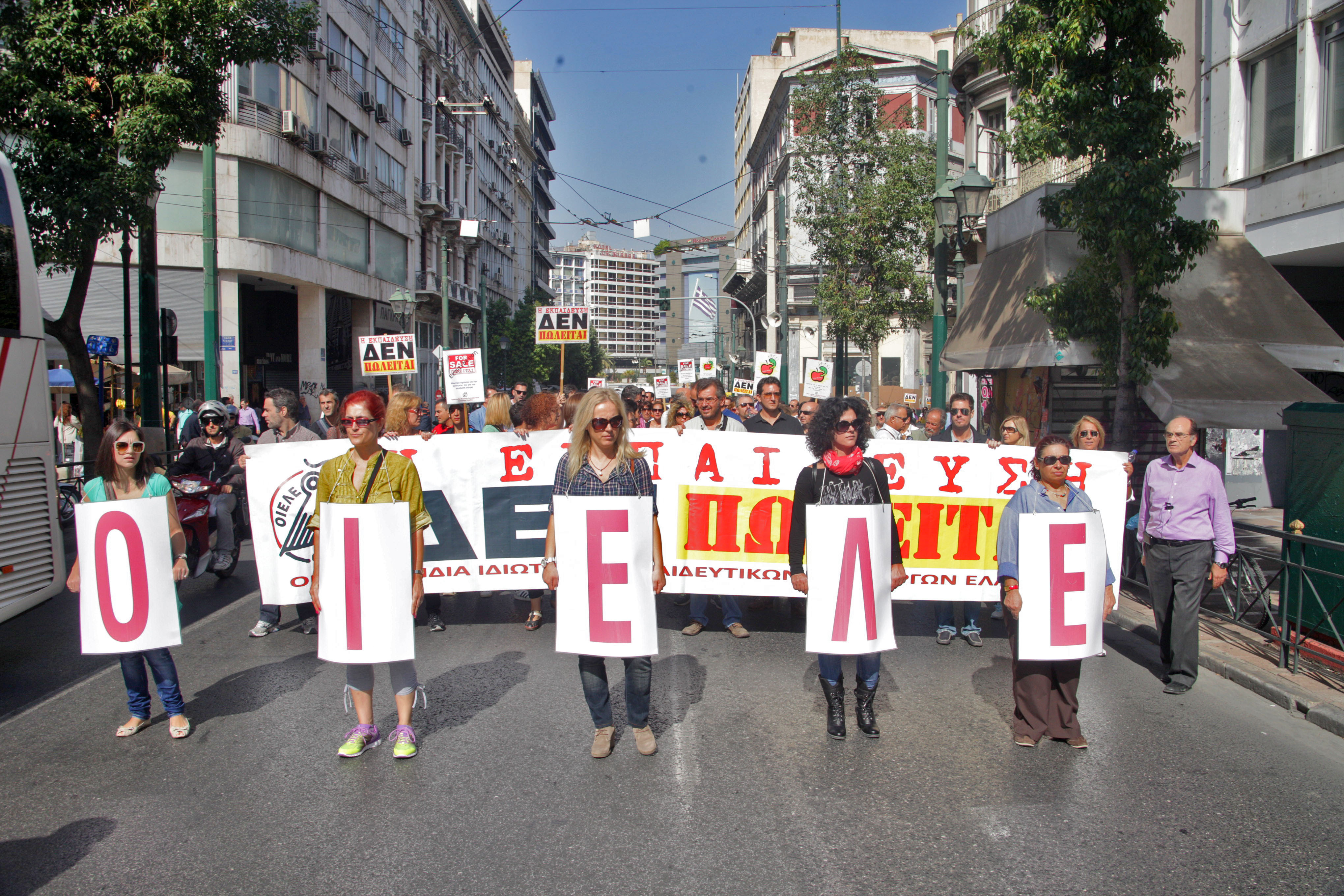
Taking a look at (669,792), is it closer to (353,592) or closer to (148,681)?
(353,592)

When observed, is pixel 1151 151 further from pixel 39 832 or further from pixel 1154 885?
pixel 39 832

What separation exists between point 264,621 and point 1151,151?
30.6 feet

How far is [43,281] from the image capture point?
976 inches

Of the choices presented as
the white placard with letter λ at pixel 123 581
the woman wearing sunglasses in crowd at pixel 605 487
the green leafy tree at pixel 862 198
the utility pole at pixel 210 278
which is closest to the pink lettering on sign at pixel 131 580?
the white placard with letter λ at pixel 123 581

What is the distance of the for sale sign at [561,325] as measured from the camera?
859 inches

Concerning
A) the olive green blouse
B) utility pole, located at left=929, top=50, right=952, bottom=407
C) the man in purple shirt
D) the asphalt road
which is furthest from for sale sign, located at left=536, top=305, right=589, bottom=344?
the olive green blouse

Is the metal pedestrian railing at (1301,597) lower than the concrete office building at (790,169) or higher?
lower

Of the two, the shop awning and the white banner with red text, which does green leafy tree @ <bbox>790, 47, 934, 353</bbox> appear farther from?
the white banner with red text

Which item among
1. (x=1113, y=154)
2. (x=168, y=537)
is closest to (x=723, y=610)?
(x=168, y=537)

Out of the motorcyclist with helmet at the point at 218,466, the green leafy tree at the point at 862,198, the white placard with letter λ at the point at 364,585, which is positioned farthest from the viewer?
the green leafy tree at the point at 862,198

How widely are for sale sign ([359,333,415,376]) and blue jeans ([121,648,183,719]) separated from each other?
41.9ft

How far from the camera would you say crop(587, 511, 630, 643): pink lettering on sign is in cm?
481

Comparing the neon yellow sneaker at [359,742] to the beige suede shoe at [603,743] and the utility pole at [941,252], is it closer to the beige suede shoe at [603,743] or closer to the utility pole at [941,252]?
the beige suede shoe at [603,743]

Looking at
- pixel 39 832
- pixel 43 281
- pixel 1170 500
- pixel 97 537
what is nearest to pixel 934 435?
pixel 1170 500
